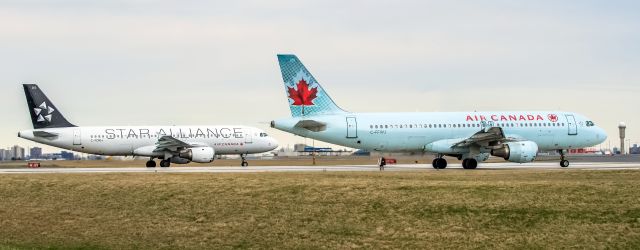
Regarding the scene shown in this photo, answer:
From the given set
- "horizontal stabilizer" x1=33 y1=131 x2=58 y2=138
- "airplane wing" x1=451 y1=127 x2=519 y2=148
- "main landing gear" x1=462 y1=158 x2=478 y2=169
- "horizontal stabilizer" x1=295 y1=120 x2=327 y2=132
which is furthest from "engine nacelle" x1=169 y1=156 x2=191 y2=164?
"main landing gear" x1=462 y1=158 x2=478 y2=169

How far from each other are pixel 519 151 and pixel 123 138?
32.5 meters

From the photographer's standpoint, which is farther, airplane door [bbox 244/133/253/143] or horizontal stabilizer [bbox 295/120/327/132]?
airplane door [bbox 244/133/253/143]

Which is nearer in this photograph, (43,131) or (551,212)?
(551,212)

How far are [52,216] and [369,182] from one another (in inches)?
514

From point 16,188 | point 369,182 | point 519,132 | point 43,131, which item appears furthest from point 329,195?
point 43,131

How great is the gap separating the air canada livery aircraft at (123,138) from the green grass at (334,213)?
2560 centimetres

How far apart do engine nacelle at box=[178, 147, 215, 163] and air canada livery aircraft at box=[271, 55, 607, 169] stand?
13895mm

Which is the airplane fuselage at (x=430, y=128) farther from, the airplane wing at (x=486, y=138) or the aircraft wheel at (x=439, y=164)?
the airplane wing at (x=486, y=138)

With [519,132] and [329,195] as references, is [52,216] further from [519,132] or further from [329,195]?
[519,132]

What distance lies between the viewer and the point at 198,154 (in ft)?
204

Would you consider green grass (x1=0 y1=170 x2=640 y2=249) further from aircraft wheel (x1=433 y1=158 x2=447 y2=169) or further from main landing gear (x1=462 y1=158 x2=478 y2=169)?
aircraft wheel (x1=433 y1=158 x2=447 y2=169)

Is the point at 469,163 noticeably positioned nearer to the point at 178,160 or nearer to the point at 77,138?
the point at 178,160

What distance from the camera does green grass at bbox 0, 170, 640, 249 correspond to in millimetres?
25297

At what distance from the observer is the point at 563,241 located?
2411cm
